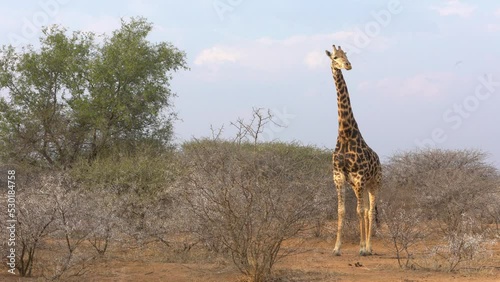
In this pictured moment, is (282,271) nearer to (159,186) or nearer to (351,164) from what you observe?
(351,164)

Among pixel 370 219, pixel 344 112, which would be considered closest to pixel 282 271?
pixel 370 219

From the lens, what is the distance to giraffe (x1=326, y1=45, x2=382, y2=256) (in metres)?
11.7

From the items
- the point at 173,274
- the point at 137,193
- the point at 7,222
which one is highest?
the point at 137,193

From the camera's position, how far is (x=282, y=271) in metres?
8.50

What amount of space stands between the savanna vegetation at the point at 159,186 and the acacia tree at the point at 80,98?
0.12ft

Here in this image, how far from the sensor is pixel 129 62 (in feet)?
63.9

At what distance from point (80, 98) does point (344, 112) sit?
9980 mm

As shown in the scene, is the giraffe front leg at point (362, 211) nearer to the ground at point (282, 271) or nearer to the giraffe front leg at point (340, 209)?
the giraffe front leg at point (340, 209)

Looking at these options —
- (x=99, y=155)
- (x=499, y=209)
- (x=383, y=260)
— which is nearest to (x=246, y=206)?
(x=383, y=260)

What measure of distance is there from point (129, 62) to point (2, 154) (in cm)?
449

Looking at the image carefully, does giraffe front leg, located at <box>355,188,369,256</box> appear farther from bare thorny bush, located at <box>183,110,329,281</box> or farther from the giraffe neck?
bare thorny bush, located at <box>183,110,329,281</box>

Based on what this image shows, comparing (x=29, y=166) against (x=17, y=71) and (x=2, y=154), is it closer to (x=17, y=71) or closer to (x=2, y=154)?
(x=2, y=154)

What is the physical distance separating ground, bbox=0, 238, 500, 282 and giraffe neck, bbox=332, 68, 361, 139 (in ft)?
7.69

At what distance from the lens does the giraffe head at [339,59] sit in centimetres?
1154
